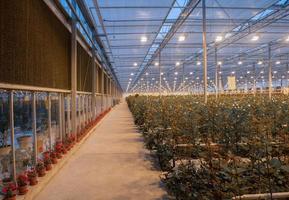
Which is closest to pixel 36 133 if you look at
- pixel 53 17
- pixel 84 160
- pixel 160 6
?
pixel 84 160

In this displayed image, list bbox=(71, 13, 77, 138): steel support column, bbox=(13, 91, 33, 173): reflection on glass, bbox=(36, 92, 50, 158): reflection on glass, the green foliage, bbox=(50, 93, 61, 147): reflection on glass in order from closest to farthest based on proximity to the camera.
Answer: the green foliage, bbox=(13, 91, 33, 173): reflection on glass, bbox=(36, 92, 50, 158): reflection on glass, bbox=(50, 93, 61, 147): reflection on glass, bbox=(71, 13, 77, 138): steel support column

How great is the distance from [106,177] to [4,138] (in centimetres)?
205

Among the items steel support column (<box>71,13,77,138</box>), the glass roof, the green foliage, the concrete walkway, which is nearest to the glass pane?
steel support column (<box>71,13,77,138</box>)

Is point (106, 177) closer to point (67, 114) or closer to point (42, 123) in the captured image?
point (42, 123)

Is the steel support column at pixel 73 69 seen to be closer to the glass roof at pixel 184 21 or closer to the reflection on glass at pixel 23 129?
the glass roof at pixel 184 21

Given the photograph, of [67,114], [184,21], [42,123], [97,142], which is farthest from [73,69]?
[184,21]

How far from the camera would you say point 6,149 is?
5.21 meters

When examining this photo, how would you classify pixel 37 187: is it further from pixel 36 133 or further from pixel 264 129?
pixel 264 129

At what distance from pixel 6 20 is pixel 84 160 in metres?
4.00

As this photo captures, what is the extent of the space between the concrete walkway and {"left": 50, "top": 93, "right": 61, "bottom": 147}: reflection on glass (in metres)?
0.79

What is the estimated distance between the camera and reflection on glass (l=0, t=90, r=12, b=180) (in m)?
5.00

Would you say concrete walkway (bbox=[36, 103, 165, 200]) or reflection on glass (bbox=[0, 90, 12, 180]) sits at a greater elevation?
reflection on glass (bbox=[0, 90, 12, 180])

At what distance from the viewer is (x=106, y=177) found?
611cm

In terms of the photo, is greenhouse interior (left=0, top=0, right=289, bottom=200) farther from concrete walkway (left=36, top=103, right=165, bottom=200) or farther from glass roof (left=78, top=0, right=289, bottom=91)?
glass roof (left=78, top=0, right=289, bottom=91)
